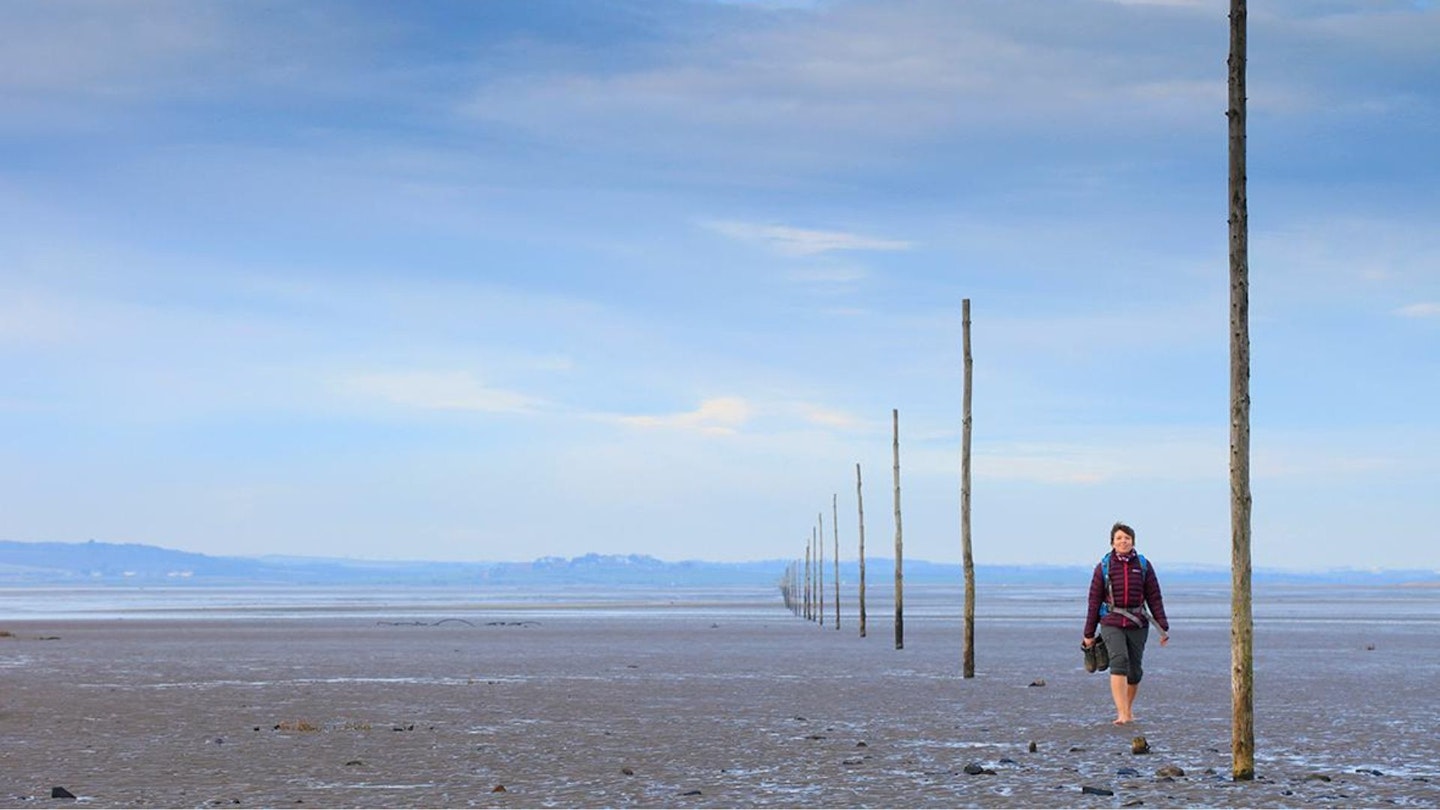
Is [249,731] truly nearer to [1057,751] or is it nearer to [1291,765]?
[1057,751]

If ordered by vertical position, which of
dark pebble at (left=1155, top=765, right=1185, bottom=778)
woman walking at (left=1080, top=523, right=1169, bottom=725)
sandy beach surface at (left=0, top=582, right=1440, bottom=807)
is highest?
woman walking at (left=1080, top=523, right=1169, bottom=725)

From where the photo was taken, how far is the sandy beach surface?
1503 centimetres

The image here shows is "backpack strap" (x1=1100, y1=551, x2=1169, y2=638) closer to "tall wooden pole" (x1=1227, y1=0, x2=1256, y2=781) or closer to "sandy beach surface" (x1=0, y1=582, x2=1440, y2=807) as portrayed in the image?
"sandy beach surface" (x1=0, y1=582, x2=1440, y2=807)

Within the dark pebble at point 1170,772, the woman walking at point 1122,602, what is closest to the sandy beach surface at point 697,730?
the dark pebble at point 1170,772

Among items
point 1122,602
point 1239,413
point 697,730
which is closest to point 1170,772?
point 1239,413

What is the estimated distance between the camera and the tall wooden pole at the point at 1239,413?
15.2 metres

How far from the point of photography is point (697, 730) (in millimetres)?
21062

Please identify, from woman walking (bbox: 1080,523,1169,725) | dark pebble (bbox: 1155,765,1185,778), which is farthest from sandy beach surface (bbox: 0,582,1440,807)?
woman walking (bbox: 1080,523,1169,725)

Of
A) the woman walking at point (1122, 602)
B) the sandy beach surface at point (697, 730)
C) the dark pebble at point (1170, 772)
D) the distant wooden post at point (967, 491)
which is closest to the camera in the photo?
the sandy beach surface at point (697, 730)

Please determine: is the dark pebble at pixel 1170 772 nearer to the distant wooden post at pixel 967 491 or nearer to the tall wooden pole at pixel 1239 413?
the tall wooden pole at pixel 1239 413

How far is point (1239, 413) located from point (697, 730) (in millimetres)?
8214

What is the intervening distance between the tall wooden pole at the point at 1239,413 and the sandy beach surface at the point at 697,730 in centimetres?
61

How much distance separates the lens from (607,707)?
2495cm

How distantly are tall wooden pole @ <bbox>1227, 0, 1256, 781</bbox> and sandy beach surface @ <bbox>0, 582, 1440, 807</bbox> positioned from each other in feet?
2.02
